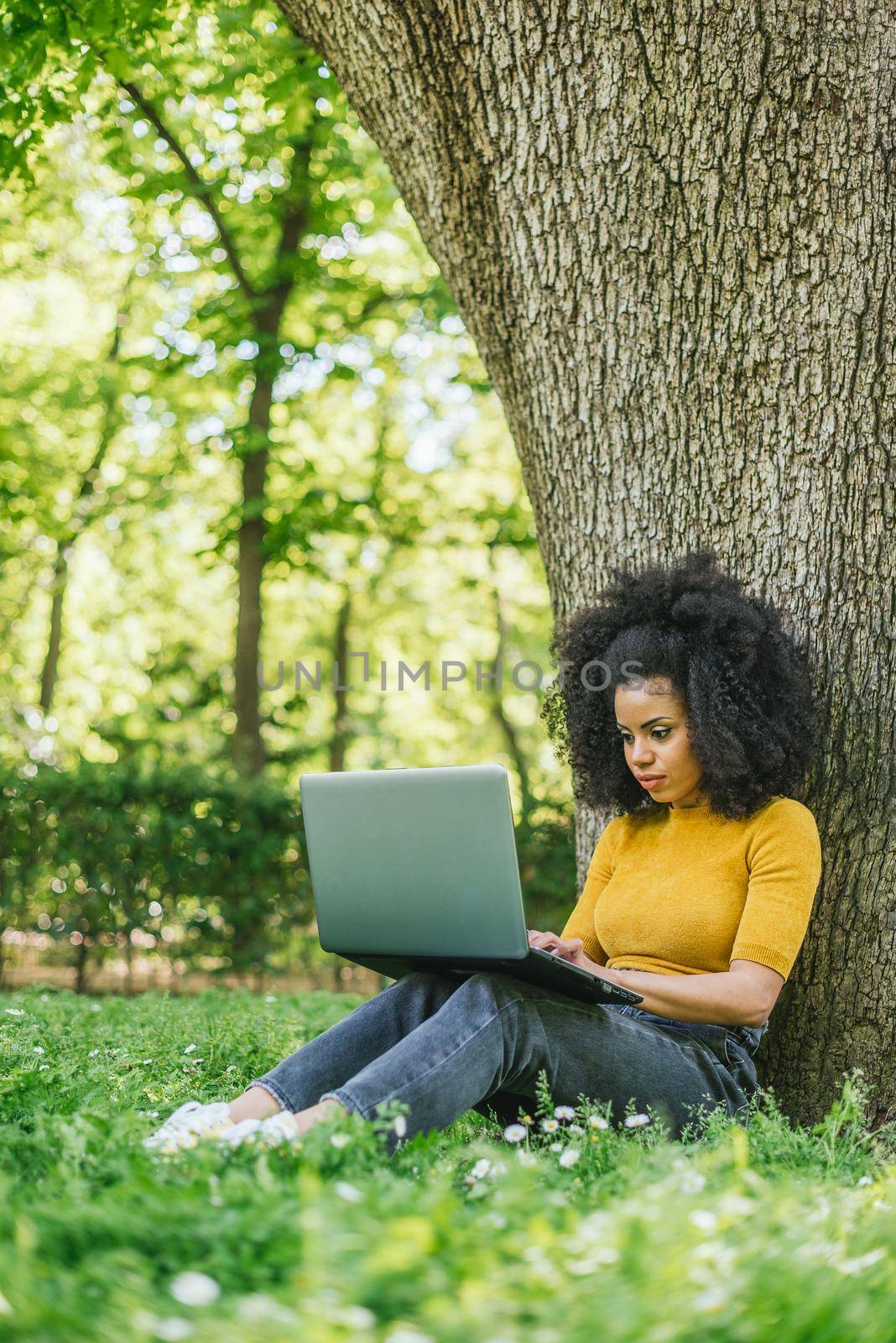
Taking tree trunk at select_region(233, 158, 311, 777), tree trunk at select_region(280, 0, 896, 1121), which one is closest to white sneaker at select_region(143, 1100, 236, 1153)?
tree trunk at select_region(280, 0, 896, 1121)

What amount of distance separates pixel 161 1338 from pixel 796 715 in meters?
2.28

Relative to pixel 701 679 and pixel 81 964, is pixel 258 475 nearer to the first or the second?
pixel 81 964

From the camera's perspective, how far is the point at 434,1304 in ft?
4.41

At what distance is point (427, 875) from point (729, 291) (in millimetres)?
2040

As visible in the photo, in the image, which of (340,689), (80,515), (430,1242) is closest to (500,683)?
(340,689)

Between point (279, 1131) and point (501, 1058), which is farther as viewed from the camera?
point (501, 1058)

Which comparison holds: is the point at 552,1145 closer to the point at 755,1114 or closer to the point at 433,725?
the point at 755,1114

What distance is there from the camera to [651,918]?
9.75 feet

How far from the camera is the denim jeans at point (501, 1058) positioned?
230 cm

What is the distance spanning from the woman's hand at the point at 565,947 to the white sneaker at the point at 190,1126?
806 mm

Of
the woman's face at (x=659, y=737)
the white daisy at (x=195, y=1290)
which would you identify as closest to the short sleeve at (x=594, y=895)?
the woman's face at (x=659, y=737)

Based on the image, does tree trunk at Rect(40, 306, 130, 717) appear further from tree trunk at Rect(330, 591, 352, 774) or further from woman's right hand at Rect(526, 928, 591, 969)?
woman's right hand at Rect(526, 928, 591, 969)

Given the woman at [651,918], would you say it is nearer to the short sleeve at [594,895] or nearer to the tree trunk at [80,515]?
the short sleeve at [594,895]

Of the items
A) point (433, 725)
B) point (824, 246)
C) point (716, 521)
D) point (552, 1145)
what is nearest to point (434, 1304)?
point (552, 1145)
